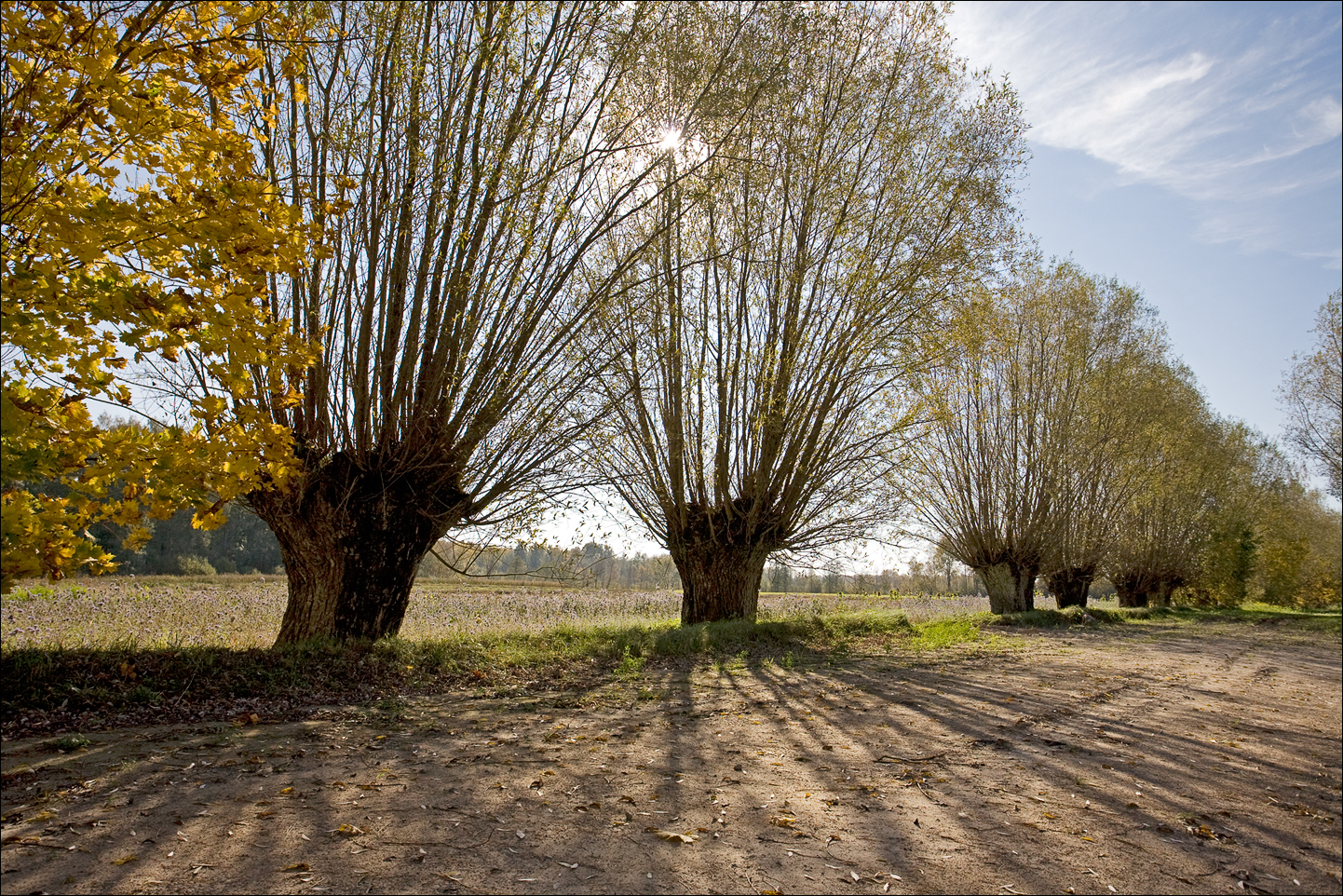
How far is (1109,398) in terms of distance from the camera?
20.7m

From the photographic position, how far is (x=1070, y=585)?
25234 mm

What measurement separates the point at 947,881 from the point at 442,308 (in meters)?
6.39

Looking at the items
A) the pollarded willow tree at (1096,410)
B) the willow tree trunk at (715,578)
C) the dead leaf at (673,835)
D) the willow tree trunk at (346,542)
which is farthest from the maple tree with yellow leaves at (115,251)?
the pollarded willow tree at (1096,410)

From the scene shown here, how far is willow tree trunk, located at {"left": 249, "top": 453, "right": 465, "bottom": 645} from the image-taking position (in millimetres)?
6852

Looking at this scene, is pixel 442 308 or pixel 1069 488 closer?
pixel 442 308

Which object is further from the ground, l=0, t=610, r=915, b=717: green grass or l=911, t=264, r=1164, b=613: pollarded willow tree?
l=911, t=264, r=1164, b=613: pollarded willow tree

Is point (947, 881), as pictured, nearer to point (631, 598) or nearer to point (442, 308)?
point (442, 308)

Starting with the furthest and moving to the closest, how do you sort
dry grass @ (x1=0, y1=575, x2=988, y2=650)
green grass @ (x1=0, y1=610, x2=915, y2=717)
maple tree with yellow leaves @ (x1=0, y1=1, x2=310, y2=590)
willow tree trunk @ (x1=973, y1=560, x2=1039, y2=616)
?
1. willow tree trunk @ (x1=973, y1=560, x2=1039, y2=616)
2. dry grass @ (x1=0, y1=575, x2=988, y2=650)
3. green grass @ (x1=0, y1=610, x2=915, y2=717)
4. maple tree with yellow leaves @ (x1=0, y1=1, x2=310, y2=590)

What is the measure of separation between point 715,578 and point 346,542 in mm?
6542

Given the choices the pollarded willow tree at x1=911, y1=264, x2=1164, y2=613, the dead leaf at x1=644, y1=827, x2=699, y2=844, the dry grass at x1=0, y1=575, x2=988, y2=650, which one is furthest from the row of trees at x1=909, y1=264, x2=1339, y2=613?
the dead leaf at x1=644, y1=827, x2=699, y2=844

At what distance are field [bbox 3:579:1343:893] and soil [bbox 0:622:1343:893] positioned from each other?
18mm

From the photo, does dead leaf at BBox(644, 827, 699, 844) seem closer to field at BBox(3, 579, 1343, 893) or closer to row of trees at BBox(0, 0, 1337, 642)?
field at BBox(3, 579, 1343, 893)

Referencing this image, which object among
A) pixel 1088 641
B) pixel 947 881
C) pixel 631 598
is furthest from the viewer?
pixel 631 598

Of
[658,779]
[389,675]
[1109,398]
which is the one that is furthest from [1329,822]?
[1109,398]
